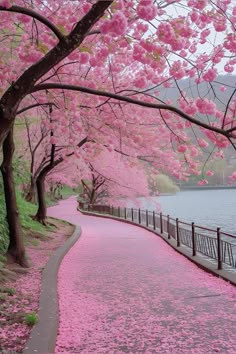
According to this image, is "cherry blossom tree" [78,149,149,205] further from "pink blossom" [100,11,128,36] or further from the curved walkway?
"pink blossom" [100,11,128,36]

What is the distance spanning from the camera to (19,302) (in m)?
7.11

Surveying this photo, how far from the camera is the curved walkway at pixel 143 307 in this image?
17.7 feet

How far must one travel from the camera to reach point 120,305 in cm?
738

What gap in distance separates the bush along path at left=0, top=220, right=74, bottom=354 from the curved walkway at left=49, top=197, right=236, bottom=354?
47 centimetres

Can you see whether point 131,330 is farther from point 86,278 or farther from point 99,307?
point 86,278

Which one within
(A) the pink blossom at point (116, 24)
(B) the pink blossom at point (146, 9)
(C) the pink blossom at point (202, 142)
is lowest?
(C) the pink blossom at point (202, 142)

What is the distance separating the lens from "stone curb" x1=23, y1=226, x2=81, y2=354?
496 cm

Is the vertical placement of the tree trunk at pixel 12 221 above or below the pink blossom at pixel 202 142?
below

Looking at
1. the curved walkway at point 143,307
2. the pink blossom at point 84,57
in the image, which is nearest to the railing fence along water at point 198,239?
the curved walkway at point 143,307

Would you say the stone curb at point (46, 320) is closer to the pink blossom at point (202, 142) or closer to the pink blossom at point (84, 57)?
the pink blossom at point (202, 142)

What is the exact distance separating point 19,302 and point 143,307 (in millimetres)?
2105

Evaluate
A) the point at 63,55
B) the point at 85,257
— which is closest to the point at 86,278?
the point at 85,257

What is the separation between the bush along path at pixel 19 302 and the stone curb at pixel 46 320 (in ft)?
0.33

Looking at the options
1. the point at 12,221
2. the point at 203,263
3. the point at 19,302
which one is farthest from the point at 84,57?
the point at 203,263
